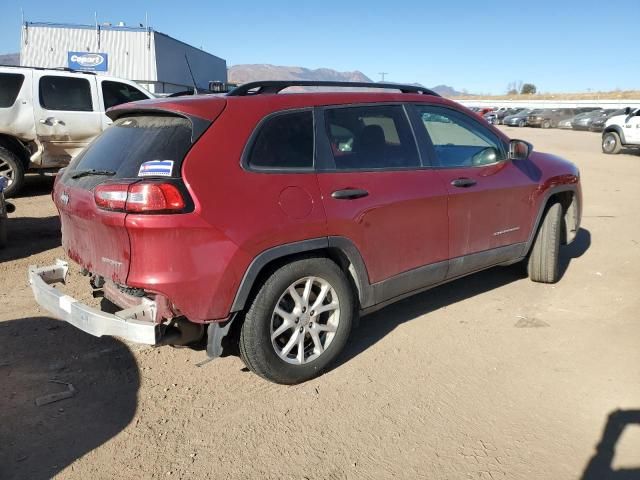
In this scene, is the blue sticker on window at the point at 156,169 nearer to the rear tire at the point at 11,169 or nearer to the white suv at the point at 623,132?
the rear tire at the point at 11,169

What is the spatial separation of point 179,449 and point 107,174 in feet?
5.14

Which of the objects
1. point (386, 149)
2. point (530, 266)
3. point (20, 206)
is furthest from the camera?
point (20, 206)

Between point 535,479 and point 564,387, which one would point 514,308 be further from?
point 535,479

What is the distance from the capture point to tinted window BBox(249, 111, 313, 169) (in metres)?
3.16

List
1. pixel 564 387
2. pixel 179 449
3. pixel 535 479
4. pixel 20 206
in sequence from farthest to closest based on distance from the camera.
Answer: pixel 20 206, pixel 564 387, pixel 179 449, pixel 535 479

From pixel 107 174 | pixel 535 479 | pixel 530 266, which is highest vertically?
pixel 107 174

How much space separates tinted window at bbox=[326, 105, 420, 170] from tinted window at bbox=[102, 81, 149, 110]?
700 cm

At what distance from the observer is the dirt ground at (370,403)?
8.90 ft

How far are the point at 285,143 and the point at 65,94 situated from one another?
24.2ft

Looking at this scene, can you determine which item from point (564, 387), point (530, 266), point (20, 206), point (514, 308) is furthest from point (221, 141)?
point (20, 206)

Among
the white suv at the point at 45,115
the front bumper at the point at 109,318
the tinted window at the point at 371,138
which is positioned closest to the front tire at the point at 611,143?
the white suv at the point at 45,115

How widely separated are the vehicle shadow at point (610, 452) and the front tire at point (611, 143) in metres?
18.3

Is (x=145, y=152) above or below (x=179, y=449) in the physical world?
above

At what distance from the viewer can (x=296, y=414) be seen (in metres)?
3.13
